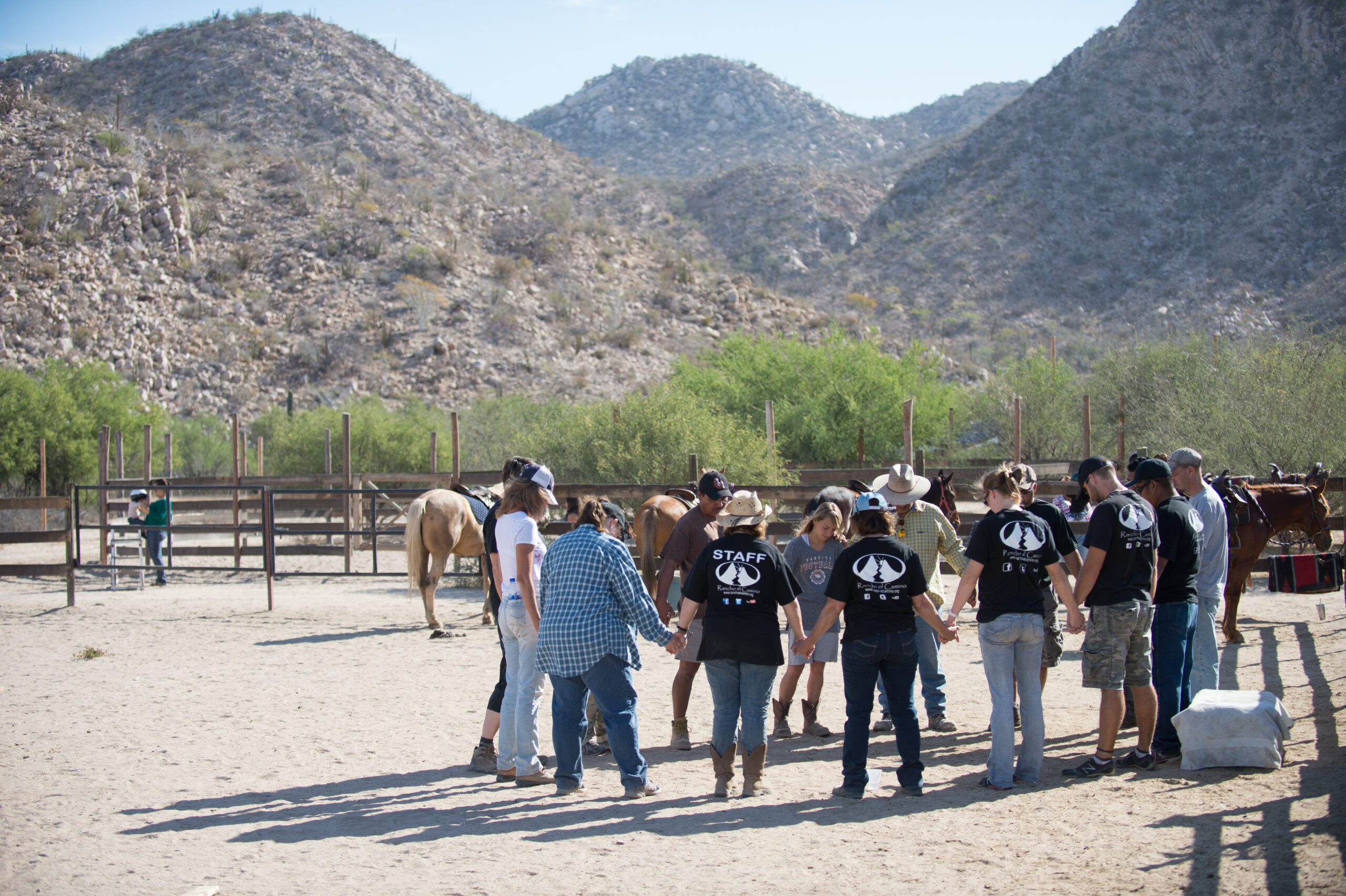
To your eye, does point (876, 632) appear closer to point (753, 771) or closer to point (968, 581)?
point (968, 581)

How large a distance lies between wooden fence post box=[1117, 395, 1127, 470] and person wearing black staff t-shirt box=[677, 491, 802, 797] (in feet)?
48.4

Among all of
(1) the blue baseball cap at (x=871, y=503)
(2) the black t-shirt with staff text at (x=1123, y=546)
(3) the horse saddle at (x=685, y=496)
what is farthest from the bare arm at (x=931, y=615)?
(3) the horse saddle at (x=685, y=496)

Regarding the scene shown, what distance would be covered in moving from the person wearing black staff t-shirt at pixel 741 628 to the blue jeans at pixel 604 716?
1.36 feet

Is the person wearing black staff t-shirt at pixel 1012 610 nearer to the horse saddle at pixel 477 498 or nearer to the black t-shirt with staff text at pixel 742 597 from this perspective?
the black t-shirt with staff text at pixel 742 597

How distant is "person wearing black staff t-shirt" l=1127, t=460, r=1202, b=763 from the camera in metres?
5.93

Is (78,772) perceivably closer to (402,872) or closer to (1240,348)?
(402,872)

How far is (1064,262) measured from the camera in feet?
167

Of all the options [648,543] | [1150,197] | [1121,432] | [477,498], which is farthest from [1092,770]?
[1150,197]

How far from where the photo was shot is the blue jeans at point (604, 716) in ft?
17.7

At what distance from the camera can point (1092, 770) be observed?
5.79 m

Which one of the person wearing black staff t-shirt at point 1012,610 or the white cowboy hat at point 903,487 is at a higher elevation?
the white cowboy hat at point 903,487

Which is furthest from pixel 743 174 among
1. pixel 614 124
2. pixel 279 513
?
pixel 279 513

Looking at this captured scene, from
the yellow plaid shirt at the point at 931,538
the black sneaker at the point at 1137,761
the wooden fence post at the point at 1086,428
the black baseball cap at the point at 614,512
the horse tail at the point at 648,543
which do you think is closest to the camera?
the black sneaker at the point at 1137,761

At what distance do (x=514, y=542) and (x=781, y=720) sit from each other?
234cm
